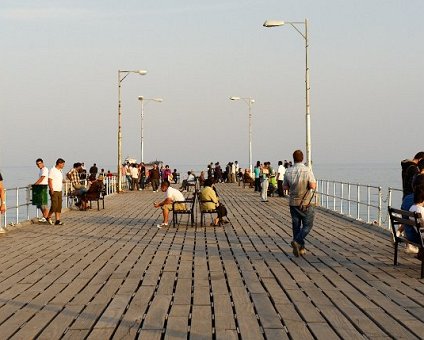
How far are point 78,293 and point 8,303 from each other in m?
0.92

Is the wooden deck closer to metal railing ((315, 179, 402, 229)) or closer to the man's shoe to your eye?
the man's shoe

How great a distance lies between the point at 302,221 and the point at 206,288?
3803 mm

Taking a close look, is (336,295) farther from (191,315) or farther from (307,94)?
(307,94)

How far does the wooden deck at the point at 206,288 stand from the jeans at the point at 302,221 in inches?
14.1

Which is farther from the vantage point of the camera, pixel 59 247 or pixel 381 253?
pixel 59 247

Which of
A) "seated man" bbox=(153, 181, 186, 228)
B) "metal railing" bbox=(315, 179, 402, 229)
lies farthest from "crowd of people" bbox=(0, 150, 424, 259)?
"metal railing" bbox=(315, 179, 402, 229)

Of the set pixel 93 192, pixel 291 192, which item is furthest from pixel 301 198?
pixel 93 192

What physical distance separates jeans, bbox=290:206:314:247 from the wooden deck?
1.17 feet

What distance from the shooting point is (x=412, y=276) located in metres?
9.95

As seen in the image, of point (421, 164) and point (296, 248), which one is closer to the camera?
point (296, 248)

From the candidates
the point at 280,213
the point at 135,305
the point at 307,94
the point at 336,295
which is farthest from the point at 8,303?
the point at 307,94

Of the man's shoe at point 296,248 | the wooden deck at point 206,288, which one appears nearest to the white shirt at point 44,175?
the wooden deck at point 206,288

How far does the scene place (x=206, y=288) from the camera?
8992 millimetres

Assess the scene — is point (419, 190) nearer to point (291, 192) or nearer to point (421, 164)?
point (421, 164)
